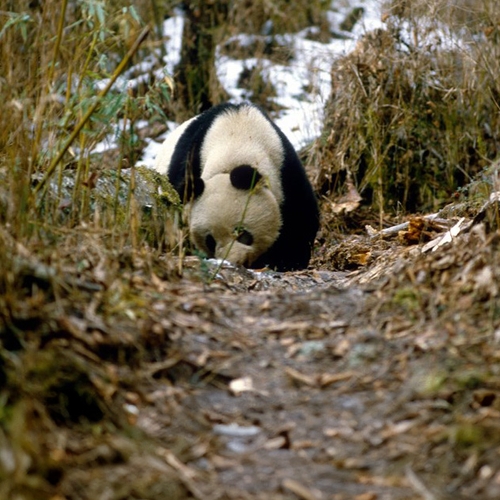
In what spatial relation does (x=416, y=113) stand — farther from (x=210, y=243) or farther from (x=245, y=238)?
(x=210, y=243)

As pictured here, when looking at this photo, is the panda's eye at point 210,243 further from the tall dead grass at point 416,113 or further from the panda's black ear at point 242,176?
the tall dead grass at point 416,113

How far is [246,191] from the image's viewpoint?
17.7 feet

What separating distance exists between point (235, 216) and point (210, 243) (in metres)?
0.32

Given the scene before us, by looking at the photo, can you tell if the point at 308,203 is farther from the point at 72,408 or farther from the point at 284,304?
the point at 72,408

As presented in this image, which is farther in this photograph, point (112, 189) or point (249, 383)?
point (112, 189)

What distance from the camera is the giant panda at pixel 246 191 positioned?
5449 mm

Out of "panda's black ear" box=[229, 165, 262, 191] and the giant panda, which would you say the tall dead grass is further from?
"panda's black ear" box=[229, 165, 262, 191]

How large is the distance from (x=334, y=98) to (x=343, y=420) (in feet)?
17.7

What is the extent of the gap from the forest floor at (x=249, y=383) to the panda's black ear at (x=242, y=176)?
185cm

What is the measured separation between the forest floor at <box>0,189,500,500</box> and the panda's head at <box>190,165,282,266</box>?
1.86 meters

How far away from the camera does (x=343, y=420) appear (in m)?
2.61

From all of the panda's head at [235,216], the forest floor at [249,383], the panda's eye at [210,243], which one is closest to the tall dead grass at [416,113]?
the panda's head at [235,216]

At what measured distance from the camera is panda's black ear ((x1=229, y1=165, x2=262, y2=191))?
533 centimetres

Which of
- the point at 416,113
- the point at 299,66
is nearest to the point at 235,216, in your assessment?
the point at 416,113
